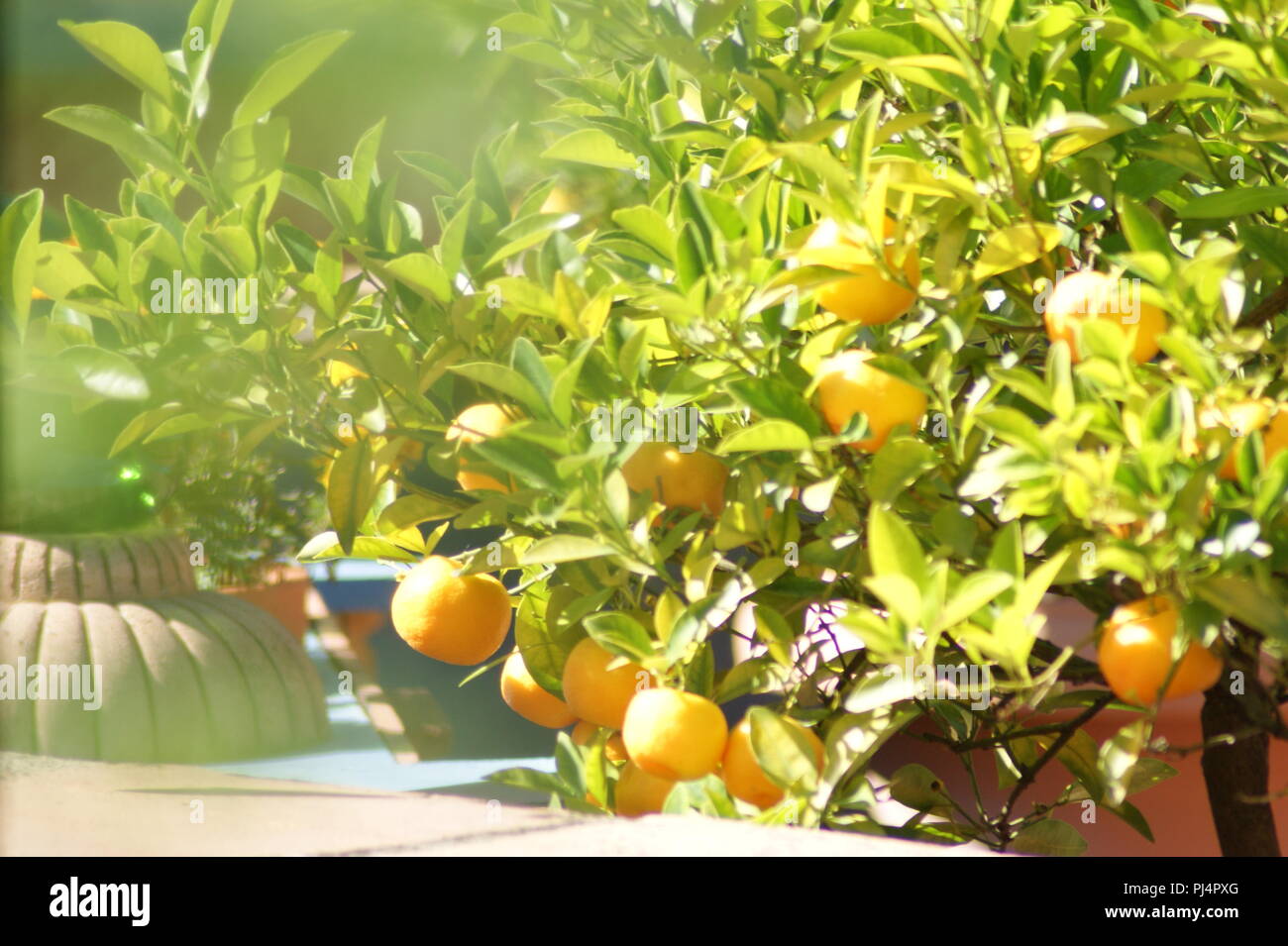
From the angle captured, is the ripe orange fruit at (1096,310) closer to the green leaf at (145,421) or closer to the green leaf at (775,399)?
the green leaf at (775,399)

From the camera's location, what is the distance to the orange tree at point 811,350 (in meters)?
0.47

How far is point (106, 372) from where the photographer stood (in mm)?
549

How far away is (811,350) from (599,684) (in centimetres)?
21

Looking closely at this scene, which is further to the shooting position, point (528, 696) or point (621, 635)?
point (528, 696)

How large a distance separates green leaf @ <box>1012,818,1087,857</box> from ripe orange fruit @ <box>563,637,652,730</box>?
0.88ft

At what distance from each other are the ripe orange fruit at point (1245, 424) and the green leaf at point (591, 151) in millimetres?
331

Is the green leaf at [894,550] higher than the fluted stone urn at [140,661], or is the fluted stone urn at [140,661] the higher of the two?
the green leaf at [894,550]

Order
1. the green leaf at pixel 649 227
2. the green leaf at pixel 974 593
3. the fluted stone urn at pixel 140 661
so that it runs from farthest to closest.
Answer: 1. the fluted stone urn at pixel 140 661
2. the green leaf at pixel 649 227
3. the green leaf at pixel 974 593

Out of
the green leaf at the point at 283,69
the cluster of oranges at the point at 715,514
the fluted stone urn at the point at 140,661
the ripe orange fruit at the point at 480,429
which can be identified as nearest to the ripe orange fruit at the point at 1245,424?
the cluster of oranges at the point at 715,514

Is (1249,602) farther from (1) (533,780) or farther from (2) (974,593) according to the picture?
(1) (533,780)

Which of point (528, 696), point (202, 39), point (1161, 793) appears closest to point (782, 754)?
point (528, 696)

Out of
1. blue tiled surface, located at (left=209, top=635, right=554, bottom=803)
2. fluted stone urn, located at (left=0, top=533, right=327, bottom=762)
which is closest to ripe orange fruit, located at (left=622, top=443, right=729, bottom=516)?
blue tiled surface, located at (left=209, top=635, right=554, bottom=803)

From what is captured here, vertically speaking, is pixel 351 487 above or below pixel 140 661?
above

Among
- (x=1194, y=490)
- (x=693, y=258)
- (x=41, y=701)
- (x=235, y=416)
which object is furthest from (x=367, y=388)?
(x=41, y=701)
